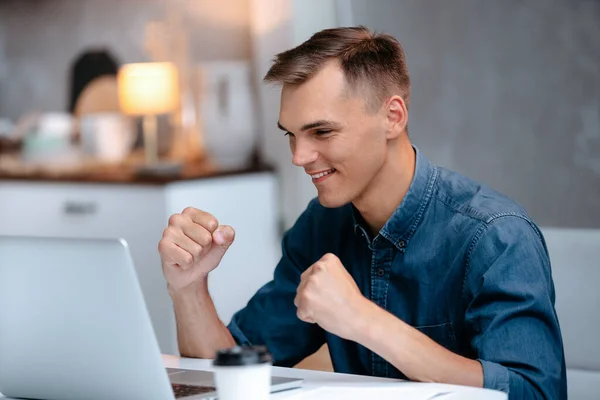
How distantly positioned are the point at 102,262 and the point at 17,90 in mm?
3658

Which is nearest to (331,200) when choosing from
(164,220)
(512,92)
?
(512,92)

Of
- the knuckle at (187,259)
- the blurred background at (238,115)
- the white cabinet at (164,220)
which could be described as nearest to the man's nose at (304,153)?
the knuckle at (187,259)

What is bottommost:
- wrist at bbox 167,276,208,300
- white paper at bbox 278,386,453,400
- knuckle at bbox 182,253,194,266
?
white paper at bbox 278,386,453,400

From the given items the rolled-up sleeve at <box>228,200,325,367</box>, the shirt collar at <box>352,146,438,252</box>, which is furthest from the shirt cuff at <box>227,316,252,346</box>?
the shirt collar at <box>352,146,438,252</box>

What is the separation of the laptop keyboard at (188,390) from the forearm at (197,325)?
34cm

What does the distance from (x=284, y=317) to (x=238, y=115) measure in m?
1.83

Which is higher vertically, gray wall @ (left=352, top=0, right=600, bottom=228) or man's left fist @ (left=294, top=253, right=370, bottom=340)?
gray wall @ (left=352, top=0, right=600, bottom=228)

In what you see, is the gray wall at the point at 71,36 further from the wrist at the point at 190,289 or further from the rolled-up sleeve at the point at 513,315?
the rolled-up sleeve at the point at 513,315

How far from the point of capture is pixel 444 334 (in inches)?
60.6

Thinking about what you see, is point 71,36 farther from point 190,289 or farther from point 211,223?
point 211,223

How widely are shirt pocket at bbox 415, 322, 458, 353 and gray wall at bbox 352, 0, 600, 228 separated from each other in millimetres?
Answer: 1339

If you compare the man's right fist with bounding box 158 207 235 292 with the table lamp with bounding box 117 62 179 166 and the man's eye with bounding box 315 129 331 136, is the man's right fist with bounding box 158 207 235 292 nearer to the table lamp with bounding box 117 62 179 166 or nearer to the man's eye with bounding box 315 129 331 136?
the man's eye with bounding box 315 129 331 136

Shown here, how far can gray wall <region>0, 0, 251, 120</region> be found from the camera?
147 inches

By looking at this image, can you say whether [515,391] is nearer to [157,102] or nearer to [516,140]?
[516,140]
